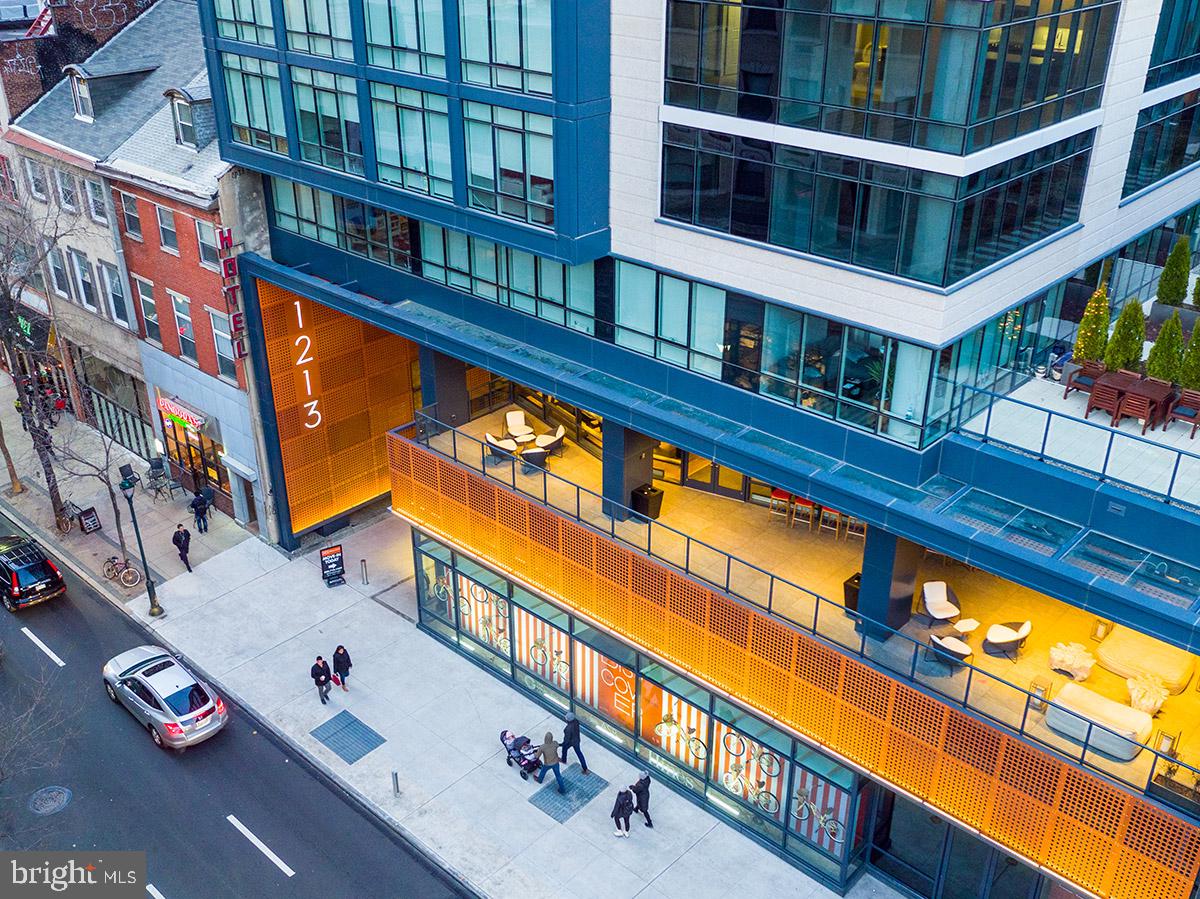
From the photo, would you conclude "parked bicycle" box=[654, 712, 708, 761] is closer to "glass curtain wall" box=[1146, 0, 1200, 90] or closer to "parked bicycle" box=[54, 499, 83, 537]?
"glass curtain wall" box=[1146, 0, 1200, 90]

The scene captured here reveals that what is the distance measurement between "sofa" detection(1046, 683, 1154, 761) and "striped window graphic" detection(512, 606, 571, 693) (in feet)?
38.3

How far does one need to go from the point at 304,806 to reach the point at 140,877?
363cm

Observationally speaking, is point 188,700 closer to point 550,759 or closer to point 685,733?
point 550,759

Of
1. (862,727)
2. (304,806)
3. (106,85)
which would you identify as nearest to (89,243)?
(106,85)

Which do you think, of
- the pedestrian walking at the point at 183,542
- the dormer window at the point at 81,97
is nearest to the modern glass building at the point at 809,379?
the pedestrian walking at the point at 183,542

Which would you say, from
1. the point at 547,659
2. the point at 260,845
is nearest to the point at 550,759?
the point at 547,659

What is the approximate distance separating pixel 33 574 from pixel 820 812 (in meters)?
23.2

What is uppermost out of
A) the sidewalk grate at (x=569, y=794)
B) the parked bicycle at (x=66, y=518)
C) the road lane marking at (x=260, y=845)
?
the parked bicycle at (x=66, y=518)

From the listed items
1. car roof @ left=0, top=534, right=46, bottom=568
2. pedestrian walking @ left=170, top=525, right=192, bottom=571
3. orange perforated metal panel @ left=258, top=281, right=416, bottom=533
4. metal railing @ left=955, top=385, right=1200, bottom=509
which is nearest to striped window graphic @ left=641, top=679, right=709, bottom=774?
metal railing @ left=955, top=385, right=1200, bottom=509

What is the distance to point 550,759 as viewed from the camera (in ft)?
80.3

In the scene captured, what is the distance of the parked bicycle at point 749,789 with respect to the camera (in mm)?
23312

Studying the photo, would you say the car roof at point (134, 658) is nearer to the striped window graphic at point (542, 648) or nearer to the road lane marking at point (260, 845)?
the road lane marking at point (260, 845)

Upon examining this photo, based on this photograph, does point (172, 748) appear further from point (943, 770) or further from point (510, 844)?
point (943, 770)

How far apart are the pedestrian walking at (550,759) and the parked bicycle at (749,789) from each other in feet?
12.3
